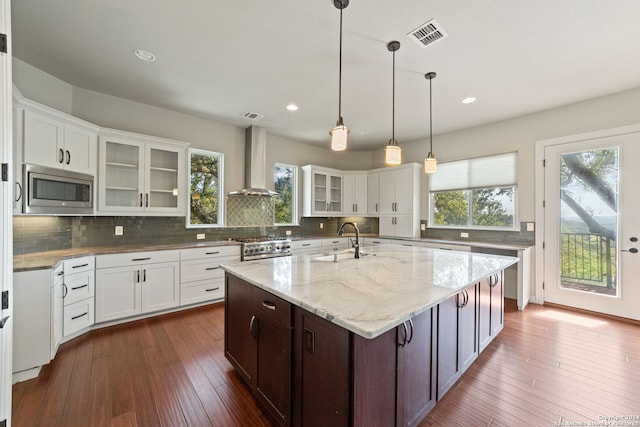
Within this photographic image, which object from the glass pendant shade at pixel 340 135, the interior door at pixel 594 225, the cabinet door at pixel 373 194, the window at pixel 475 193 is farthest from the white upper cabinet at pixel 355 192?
the glass pendant shade at pixel 340 135

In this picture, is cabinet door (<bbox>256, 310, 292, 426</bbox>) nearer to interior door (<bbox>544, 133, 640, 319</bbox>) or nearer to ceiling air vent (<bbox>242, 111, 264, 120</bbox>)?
ceiling air vent (<bbox>242, 111, 264, 120</bbox>)

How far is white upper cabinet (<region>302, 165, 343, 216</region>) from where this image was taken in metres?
5.27

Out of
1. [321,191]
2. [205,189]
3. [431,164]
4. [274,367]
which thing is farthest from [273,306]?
[321,191]

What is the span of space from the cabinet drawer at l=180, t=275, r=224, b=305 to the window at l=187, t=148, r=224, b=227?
3.23 feet

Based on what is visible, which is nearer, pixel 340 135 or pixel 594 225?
pixel 340 135

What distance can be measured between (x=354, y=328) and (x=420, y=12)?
227 cm

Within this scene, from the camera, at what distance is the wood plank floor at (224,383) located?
1686 mm

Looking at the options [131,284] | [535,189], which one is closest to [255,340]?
[131,284]

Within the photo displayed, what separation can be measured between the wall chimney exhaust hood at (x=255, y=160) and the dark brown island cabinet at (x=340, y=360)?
2574mm

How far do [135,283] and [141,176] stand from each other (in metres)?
1.36

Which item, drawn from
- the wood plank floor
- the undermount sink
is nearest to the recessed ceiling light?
the undermount sink

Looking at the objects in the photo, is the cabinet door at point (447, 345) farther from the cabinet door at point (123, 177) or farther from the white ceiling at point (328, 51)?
the cabinet door at point (123, 177)

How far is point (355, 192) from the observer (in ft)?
19.0

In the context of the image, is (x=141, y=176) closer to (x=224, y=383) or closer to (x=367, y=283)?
(x=224, y=383)
